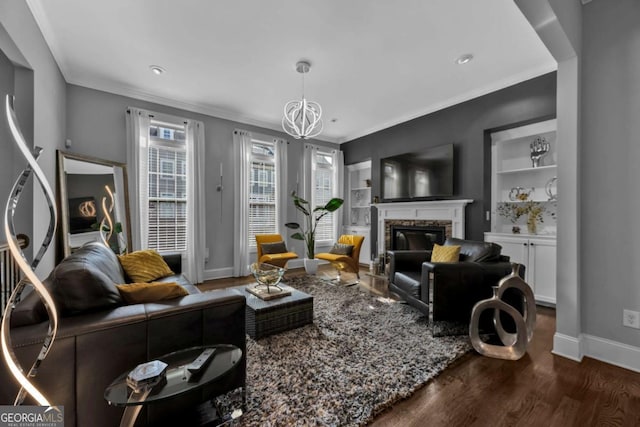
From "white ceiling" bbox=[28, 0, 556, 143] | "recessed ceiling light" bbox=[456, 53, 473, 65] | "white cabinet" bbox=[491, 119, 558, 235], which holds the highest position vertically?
"white ceiling" bbox=[28, 0, 556, 143]

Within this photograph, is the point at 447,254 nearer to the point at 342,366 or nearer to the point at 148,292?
the point at 342,366

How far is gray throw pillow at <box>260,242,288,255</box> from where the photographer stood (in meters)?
4.59

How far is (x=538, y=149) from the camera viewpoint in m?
3.56

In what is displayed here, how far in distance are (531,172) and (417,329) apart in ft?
9.16

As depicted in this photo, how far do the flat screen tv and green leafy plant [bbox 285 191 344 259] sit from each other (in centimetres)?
102

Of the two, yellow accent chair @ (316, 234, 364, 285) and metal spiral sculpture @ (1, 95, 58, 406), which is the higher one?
metal spiral sculpture @ (1, 95, 58, 406)

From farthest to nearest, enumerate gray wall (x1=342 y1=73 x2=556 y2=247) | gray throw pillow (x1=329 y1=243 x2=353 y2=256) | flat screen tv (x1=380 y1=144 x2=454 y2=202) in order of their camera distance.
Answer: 1. gray throw pillow (x1=329 y1=243 x2=353 y2=256)
2. flat screen tv (x1=380 y1=144 x2=454 y2=202)
3. gray wall (x1=342 y1=73 x2=556 y2=247)

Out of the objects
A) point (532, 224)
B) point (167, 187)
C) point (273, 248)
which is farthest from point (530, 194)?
point (167, 187)

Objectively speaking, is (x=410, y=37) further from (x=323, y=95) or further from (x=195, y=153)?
(x=195, y=153)

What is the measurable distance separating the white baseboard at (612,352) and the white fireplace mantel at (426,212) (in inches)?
76.3

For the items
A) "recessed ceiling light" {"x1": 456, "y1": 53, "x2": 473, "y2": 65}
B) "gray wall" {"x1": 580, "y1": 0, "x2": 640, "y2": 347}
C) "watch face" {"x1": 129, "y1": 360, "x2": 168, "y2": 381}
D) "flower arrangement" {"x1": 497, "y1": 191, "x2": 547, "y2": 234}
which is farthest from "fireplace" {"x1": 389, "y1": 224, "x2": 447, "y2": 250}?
"watch face" {"x1": 129, "y1": 360, "x2": 168, "y2": 381}

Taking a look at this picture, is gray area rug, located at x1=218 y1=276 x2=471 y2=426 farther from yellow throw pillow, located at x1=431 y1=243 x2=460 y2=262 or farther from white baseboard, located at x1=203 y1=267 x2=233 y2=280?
white baseboard, located at x1=203 y1=267 x2=233 y2=280

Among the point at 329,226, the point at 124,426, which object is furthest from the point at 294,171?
the point at 124,426

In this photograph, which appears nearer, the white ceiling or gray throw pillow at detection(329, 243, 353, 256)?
the white ceiling
